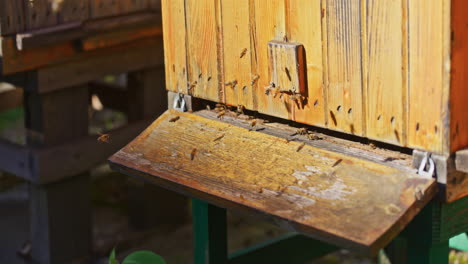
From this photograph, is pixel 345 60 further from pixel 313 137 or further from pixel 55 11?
pixel 55 11

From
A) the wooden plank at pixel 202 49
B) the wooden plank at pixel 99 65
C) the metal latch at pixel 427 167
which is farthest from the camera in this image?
the wooden plank at pixel 99 65

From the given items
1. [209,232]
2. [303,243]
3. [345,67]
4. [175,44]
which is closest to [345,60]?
[345,67]

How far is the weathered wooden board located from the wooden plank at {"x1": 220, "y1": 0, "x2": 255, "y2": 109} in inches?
38.1

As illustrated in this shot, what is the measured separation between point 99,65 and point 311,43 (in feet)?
7.85

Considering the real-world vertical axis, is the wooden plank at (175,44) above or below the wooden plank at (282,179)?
above

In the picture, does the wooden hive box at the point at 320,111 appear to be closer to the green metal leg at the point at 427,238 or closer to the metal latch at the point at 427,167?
the metal latch at the point at 427,167

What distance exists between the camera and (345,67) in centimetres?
308

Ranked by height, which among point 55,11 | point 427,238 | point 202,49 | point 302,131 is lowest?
point 427,238

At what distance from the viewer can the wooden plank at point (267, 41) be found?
3283 millimetres

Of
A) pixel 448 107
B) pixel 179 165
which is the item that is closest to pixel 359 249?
pixel 448 107

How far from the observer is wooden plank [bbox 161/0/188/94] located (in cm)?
372

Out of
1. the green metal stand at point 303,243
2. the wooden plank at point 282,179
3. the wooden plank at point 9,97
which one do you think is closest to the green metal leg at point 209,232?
the green metal stand at point 303,243

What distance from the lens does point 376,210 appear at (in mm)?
2719

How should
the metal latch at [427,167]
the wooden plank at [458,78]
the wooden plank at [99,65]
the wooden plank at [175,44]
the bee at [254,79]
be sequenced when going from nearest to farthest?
the wooden plank at [458,78] < the metal latch at [427,167] < the bee at [254,79] < the wooden plank at [175,44] < the wooden plank at [99,65]
